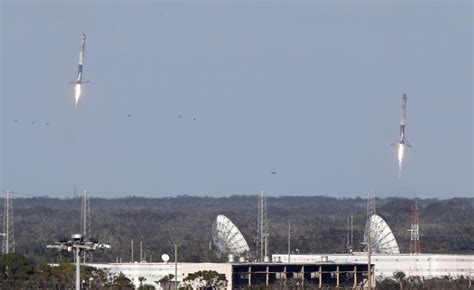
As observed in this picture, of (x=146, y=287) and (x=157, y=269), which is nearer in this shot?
(x=146, y=287)

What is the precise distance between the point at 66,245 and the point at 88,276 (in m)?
48.3

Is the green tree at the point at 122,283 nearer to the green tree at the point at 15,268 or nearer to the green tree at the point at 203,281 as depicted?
the green tree at the point at 203,281

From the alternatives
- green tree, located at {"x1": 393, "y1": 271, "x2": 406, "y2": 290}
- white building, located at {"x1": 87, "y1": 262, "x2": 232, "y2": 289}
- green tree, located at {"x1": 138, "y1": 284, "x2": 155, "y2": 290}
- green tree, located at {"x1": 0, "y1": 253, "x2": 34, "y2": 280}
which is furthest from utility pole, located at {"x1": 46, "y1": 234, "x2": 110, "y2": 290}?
green tree, located at {"x1": 393, "y1": 271, "x2": 406, "y2": 290}

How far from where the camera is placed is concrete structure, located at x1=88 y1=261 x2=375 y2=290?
570ft

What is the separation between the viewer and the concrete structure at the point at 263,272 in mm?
173625

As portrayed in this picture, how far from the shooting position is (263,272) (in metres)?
181

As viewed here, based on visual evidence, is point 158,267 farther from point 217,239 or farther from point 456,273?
point 456,273

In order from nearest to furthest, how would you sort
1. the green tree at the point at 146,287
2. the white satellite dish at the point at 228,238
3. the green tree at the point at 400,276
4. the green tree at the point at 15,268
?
the green tree at the point at 146,287 < the green tree at the point at 15,268 < the green tree at the point at 400,276 < the white satellite dish at the point at 228,238

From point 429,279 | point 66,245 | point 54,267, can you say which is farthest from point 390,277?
point 66,245

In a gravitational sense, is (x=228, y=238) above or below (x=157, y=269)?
above

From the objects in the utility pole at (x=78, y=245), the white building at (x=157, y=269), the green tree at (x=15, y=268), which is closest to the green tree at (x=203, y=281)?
the white building at (x=157, y=269)

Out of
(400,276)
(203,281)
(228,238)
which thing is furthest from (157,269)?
(400,276)

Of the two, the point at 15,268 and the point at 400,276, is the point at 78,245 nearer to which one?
the point at 15,268

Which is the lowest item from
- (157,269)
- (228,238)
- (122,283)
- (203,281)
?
(122,283)
